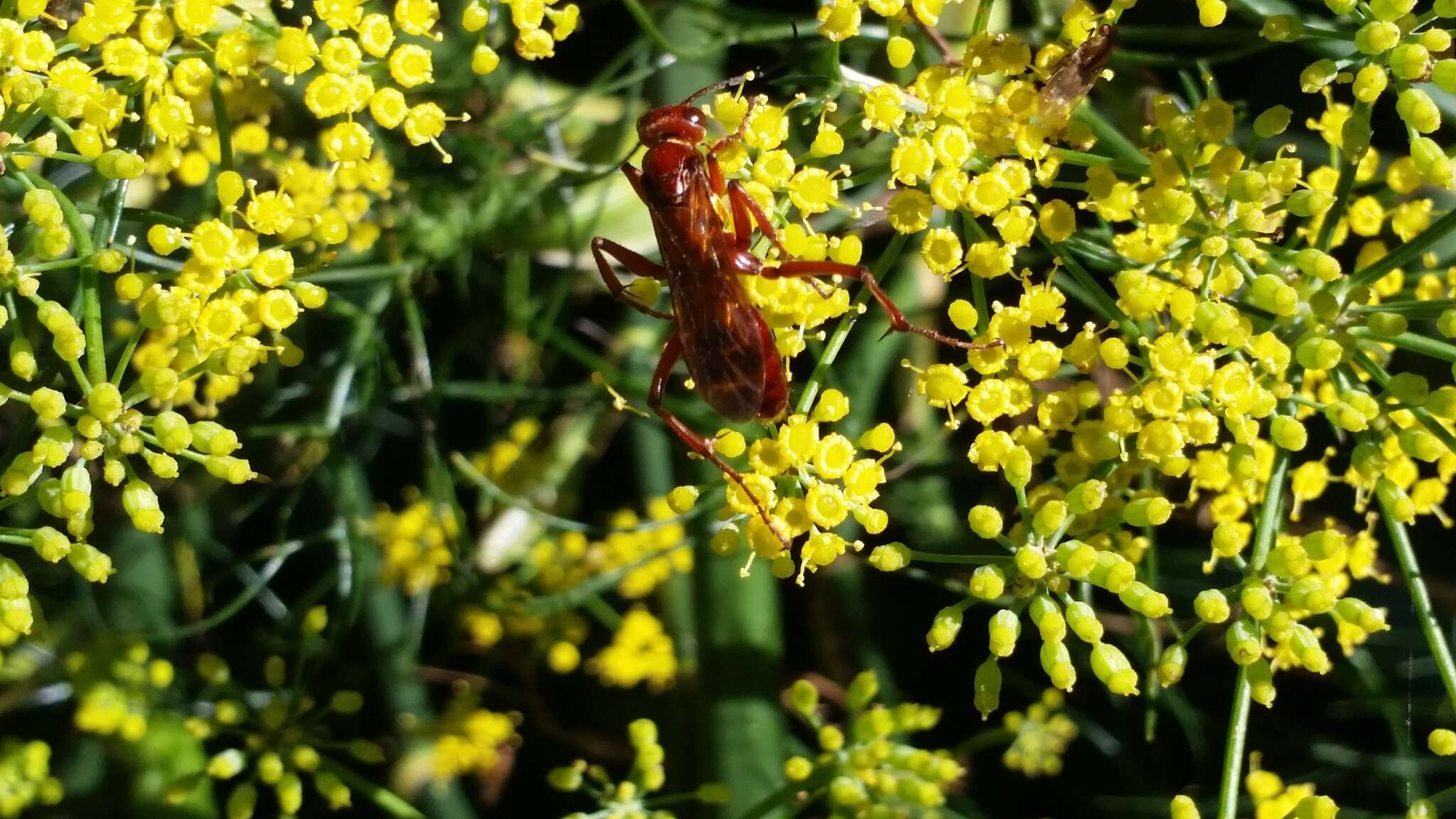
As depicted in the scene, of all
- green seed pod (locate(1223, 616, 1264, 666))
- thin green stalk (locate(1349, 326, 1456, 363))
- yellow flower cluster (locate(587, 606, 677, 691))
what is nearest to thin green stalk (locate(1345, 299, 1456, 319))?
thin green stalk (locate(1349, 326, 1456, 363))

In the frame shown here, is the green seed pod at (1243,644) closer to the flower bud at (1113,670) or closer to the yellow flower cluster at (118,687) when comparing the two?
the flower bud at (1113,670)

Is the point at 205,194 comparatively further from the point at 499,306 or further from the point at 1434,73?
the point at 1434,73

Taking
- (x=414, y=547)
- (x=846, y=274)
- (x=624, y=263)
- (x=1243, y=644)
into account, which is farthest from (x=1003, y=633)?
(x=414, y=547)

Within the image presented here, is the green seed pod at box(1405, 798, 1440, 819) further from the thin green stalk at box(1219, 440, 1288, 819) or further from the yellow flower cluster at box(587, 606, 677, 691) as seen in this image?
the yellow flower cluster at box(587, 606, 677, 691)

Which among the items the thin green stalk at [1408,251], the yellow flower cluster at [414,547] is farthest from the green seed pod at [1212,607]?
the yellow flower cluster at [414,547]

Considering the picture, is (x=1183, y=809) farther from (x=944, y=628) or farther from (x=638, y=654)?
(x=638, y=654)
